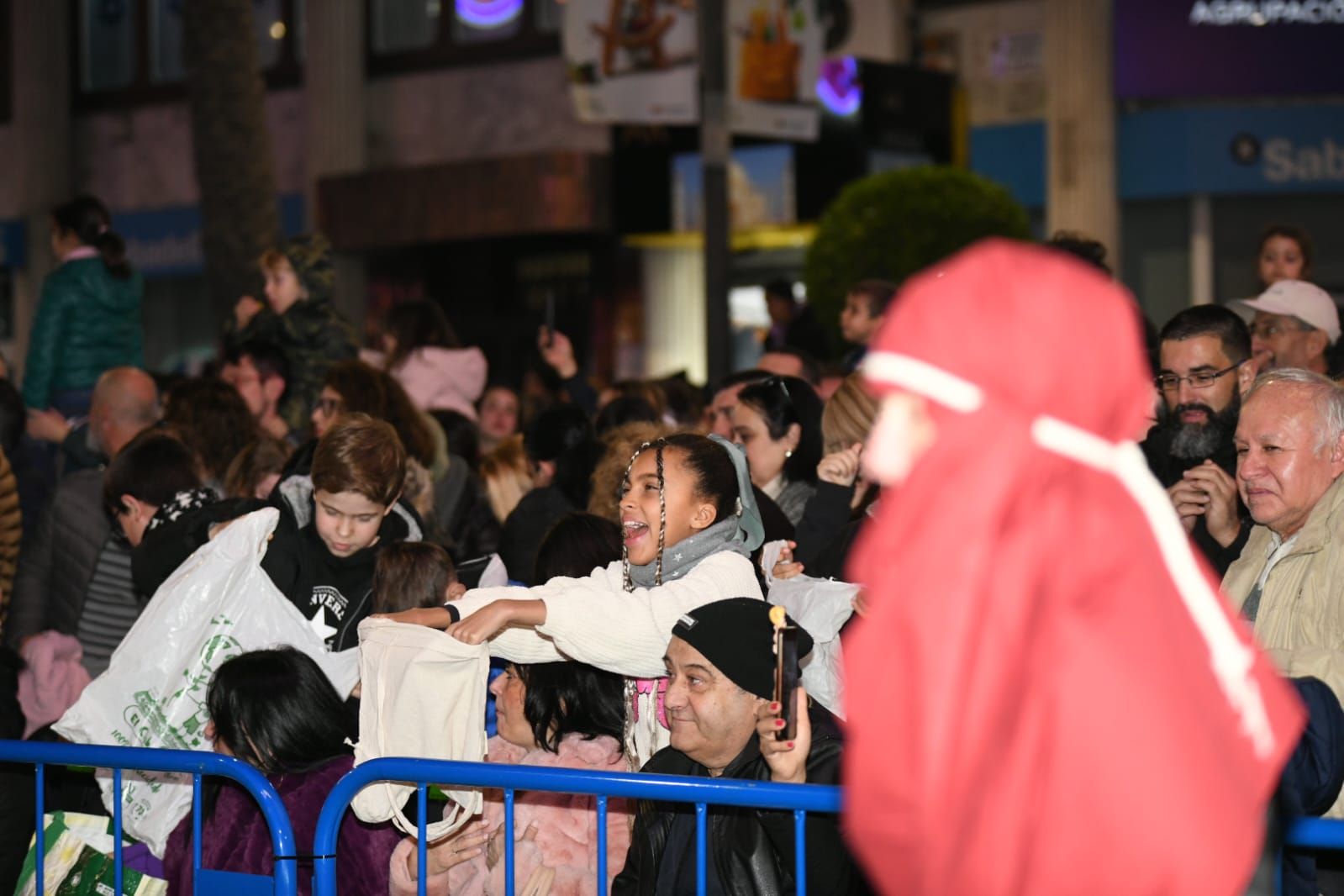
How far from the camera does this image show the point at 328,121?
19750 mm

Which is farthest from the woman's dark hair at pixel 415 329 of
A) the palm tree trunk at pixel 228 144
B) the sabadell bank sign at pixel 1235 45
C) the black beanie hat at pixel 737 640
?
the sabadell bank sign at pixel 1235 45

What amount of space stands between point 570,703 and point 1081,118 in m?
12.5

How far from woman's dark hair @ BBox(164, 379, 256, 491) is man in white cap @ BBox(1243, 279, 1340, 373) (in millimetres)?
4373

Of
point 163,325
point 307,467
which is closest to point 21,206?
point 163,325

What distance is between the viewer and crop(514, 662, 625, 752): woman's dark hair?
15.3 ft

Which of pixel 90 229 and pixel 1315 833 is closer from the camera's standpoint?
pixel 1315 833

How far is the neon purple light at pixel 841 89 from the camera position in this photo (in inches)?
593

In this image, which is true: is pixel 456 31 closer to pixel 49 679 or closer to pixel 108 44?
pixel 108 44

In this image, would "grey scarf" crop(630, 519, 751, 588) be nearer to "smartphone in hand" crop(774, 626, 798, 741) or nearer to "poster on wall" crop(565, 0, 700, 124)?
"smartphone in hand" crop(774, 626, 798, 741)

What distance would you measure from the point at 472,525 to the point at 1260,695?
5858 millimetres

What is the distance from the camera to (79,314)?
9695mm

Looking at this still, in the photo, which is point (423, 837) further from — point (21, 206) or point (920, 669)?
point (21, 206)

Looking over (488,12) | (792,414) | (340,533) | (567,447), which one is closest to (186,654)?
(340,533)

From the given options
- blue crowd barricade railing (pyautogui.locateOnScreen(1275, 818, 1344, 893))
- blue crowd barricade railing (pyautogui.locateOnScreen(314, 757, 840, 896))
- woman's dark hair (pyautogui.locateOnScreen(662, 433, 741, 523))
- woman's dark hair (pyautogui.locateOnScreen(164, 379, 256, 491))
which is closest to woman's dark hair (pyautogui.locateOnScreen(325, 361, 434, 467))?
woman's dark hair (pyautogui.locateOnScreen(164, 379, 256, 491))
